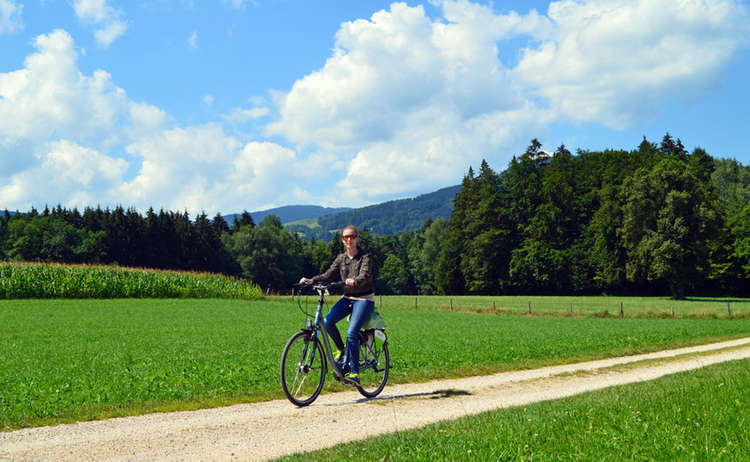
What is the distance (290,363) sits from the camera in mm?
8562

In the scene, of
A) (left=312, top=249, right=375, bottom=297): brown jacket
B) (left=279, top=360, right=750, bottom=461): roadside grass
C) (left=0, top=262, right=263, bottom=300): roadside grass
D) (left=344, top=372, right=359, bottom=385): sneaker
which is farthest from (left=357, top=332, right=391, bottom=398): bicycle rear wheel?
(left=0, top=262, right=263, bottom=300): roadside grass

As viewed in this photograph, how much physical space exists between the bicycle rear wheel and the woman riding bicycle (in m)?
0.30

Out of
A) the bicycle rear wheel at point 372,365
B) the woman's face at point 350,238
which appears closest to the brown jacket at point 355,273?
the woman's face at point 350,238

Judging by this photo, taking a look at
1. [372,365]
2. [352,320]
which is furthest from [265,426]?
[372,365]

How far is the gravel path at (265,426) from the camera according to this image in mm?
6422

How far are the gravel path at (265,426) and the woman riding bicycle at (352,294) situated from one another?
897mm

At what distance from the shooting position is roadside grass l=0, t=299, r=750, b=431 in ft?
30.7

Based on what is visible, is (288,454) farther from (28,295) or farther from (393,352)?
(28,295)

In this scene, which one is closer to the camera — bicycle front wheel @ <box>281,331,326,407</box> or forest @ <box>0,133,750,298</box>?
bicycle front wheel @ <box>281,331,326,407</box>

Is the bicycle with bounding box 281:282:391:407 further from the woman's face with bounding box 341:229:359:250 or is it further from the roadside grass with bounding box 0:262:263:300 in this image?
the roadside grass with bounding box 0:262:263:300

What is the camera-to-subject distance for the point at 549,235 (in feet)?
273

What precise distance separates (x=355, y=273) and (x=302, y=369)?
1.75 metres

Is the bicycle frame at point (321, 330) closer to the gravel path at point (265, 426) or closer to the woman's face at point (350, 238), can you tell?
the gravel path at point (265, 426)

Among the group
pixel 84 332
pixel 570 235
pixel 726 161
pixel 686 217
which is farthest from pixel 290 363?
pixel 726 161
